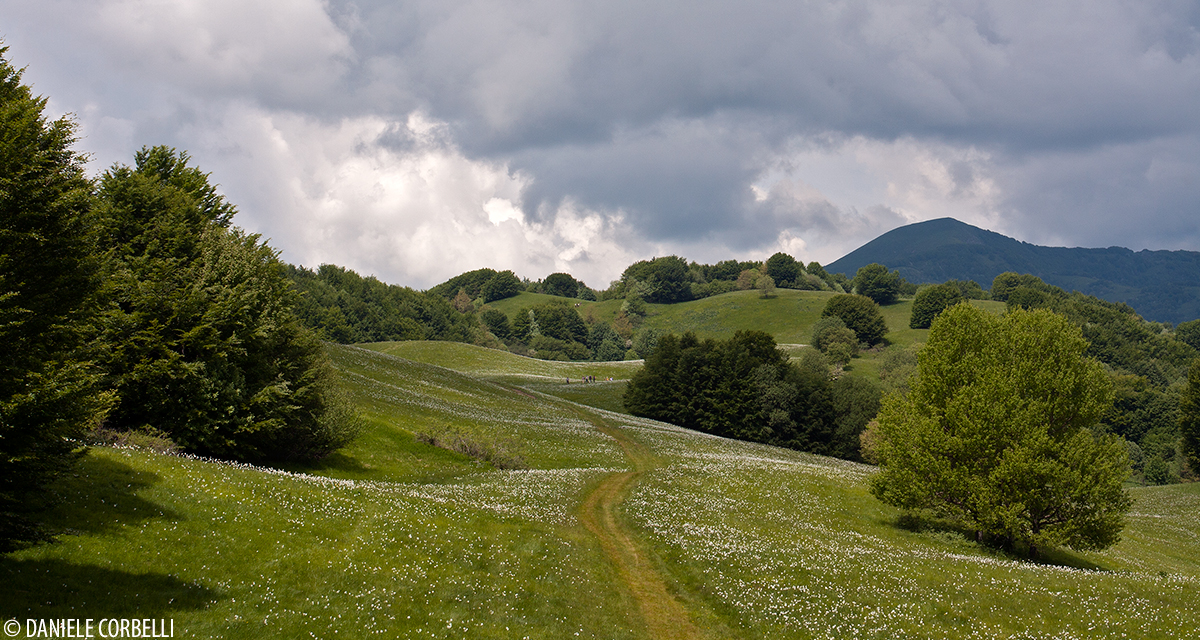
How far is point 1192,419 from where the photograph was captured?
78125 millimetres

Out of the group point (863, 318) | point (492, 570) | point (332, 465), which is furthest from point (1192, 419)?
point (863, 318)

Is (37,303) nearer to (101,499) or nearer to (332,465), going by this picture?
(101,499)

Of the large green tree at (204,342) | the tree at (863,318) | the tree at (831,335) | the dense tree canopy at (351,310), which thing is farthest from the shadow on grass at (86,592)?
the tree at (863,318)

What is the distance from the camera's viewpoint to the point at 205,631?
12.5 meters

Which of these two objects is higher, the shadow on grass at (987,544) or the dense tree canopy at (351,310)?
the dense tree canopy at (351,310)

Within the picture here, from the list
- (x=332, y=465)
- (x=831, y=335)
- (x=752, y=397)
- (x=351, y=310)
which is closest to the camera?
(x=332, y=465)

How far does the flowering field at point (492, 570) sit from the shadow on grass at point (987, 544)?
322mm

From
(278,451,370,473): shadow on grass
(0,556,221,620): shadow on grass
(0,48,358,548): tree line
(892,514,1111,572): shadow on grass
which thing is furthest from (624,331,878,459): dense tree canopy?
(0,556,221,620): shadow on grass

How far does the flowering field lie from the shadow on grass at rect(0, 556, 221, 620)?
46 millimetres

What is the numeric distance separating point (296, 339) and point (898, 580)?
30.5 m

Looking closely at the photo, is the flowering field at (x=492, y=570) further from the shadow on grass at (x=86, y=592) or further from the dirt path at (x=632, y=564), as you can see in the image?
the dirt path at (x=632, y=564)

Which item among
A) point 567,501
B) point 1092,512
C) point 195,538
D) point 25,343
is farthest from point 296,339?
point 1092,512

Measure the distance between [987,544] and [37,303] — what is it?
1459 inches

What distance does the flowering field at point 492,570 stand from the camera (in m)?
13.8
